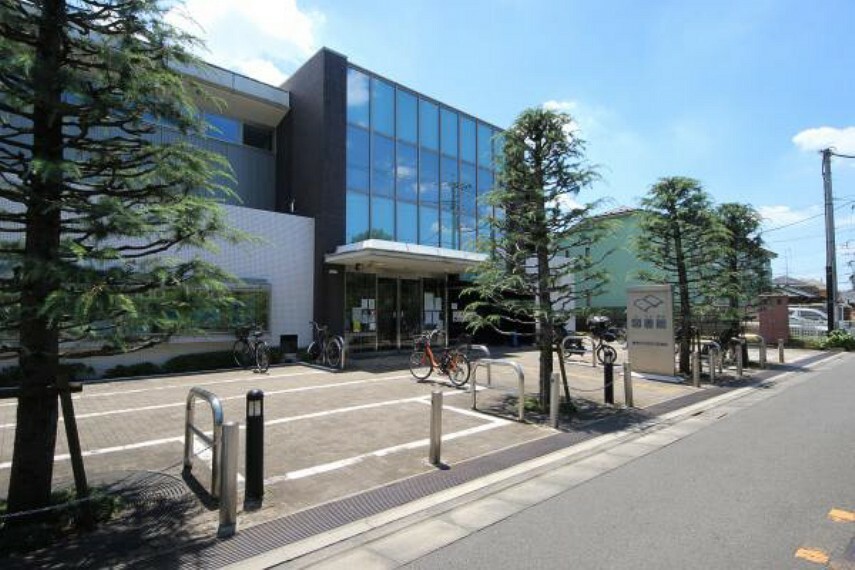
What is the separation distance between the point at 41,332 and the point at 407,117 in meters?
16.3

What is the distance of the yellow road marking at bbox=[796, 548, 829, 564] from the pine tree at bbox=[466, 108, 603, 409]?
5209 mm

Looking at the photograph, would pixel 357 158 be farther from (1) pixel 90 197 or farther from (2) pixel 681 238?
(1) pixel 90 197

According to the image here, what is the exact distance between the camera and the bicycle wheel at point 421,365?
38.7ft

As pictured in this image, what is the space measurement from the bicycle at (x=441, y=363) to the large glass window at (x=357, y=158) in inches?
279

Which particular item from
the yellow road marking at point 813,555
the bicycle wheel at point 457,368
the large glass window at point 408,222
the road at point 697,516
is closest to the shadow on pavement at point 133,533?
the road at point 697,516

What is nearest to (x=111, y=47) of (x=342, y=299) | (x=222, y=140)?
(x=342, y=299)

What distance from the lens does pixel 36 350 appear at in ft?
13.9

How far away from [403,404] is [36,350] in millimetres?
5978

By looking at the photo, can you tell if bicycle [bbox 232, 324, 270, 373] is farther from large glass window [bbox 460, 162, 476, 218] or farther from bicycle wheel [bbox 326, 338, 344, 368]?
large glass window [bbox 460, 162, 476, 218]

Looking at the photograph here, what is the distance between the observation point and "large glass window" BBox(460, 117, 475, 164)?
21.0 m

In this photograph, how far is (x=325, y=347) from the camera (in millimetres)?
14016

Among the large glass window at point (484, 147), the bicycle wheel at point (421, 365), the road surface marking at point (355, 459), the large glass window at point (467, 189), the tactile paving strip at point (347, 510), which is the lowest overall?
the tactile paving strip at point (347, 510)

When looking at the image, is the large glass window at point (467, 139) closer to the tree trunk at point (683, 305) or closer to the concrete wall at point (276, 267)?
the concrete wall at point (276, 267)

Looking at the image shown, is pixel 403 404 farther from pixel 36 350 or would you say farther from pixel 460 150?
pixel 460 150
